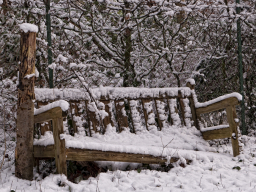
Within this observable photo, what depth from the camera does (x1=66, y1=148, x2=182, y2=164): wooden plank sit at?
257 centimetres

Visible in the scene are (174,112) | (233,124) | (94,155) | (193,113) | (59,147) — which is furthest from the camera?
(193,113)

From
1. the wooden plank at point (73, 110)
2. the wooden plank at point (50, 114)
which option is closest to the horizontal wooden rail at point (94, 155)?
the wooden plank at point (50, 114)

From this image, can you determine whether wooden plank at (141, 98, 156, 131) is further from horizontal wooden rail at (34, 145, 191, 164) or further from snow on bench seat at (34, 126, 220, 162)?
horizontal wooden rail at (34, 145, 191, 164)

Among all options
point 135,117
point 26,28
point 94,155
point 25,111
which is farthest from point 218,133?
point 26,28

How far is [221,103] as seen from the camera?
11.9 feet

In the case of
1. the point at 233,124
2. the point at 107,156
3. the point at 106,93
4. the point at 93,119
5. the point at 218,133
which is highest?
the point at 106,93

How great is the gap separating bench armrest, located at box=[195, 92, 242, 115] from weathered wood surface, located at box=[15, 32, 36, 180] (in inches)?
91.1

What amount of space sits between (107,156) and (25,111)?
3.02ft

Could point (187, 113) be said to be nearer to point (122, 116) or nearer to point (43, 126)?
point (122, 116)

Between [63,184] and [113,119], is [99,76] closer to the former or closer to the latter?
[113,119]

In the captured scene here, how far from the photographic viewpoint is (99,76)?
15.8 ft

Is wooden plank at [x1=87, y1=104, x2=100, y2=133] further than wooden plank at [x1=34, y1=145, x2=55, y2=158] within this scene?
Yes

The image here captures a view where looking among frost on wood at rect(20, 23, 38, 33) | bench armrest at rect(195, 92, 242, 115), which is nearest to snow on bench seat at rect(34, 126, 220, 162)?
bench armrest at rect(195, 92, 242, 115)

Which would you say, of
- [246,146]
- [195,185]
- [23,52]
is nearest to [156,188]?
[195,185]
